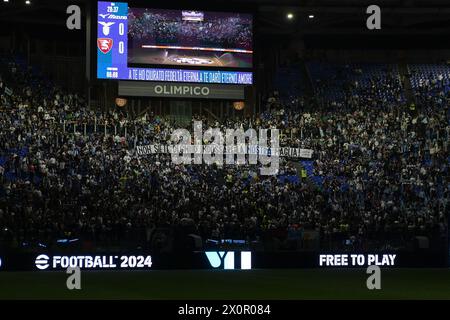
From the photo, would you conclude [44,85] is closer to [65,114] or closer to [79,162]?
[65,114]

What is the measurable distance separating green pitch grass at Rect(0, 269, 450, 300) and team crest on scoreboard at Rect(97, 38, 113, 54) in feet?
42.2

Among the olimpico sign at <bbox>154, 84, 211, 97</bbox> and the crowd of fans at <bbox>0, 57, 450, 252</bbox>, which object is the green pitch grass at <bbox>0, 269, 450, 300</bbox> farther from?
the olimpico sign at <bbox>154, 84, 211, 97</bbox>

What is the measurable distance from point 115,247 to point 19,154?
971 centimetres

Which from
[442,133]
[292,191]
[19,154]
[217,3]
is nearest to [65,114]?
[19,154]

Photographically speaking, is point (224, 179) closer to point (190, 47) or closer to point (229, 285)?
point (190, 47)

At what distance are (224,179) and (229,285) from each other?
53.7 feet

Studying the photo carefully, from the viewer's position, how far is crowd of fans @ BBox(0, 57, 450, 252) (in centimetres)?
3172

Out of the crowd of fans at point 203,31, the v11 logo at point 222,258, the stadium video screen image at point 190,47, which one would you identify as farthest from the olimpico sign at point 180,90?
the v11 logo at point 222,258

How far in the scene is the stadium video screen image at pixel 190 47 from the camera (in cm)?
3881

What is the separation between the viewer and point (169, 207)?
114 feet

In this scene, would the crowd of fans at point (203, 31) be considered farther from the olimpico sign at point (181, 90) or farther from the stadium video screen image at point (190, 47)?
the olimpico sign at point (181, 90)

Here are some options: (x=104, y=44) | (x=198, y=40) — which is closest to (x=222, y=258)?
(x=104, y=44)

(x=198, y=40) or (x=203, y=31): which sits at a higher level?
(x=203, y=31)

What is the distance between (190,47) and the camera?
39.9 meters
